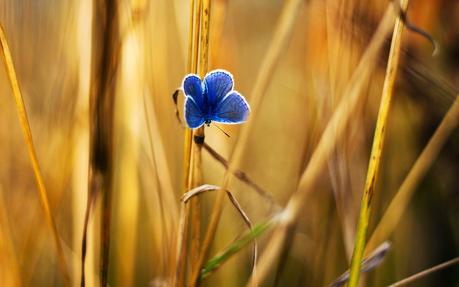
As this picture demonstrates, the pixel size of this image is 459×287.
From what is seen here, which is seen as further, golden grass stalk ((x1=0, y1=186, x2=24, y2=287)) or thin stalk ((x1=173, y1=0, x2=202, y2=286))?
golden grass stalk ((x1=0, y1=186, x2=24, y2=287))

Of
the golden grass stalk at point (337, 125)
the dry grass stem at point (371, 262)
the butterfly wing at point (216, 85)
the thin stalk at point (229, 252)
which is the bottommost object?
the dry grass stem at point (371, 262)

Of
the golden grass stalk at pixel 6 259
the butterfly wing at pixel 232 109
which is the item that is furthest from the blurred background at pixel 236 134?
the butterfly wing at pixel 232 109

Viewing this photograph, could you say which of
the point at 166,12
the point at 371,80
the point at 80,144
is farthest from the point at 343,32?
the point at 80,144

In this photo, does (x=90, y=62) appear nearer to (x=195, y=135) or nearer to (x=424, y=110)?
(x=195, y=135)

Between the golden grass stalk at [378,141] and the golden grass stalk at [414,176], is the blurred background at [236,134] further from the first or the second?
the golden grass stalk at [378,141]

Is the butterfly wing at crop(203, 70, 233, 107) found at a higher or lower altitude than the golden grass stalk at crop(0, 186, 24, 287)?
higher

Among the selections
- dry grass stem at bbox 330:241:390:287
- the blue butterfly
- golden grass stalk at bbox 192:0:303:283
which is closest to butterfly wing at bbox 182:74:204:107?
the blue butterfly

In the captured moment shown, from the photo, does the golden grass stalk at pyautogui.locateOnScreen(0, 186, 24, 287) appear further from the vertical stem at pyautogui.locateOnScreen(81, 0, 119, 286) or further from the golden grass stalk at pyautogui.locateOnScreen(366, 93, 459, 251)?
the golden grass stalk at pyautogui.locateOnScreen(366, 93, 459, 251)
